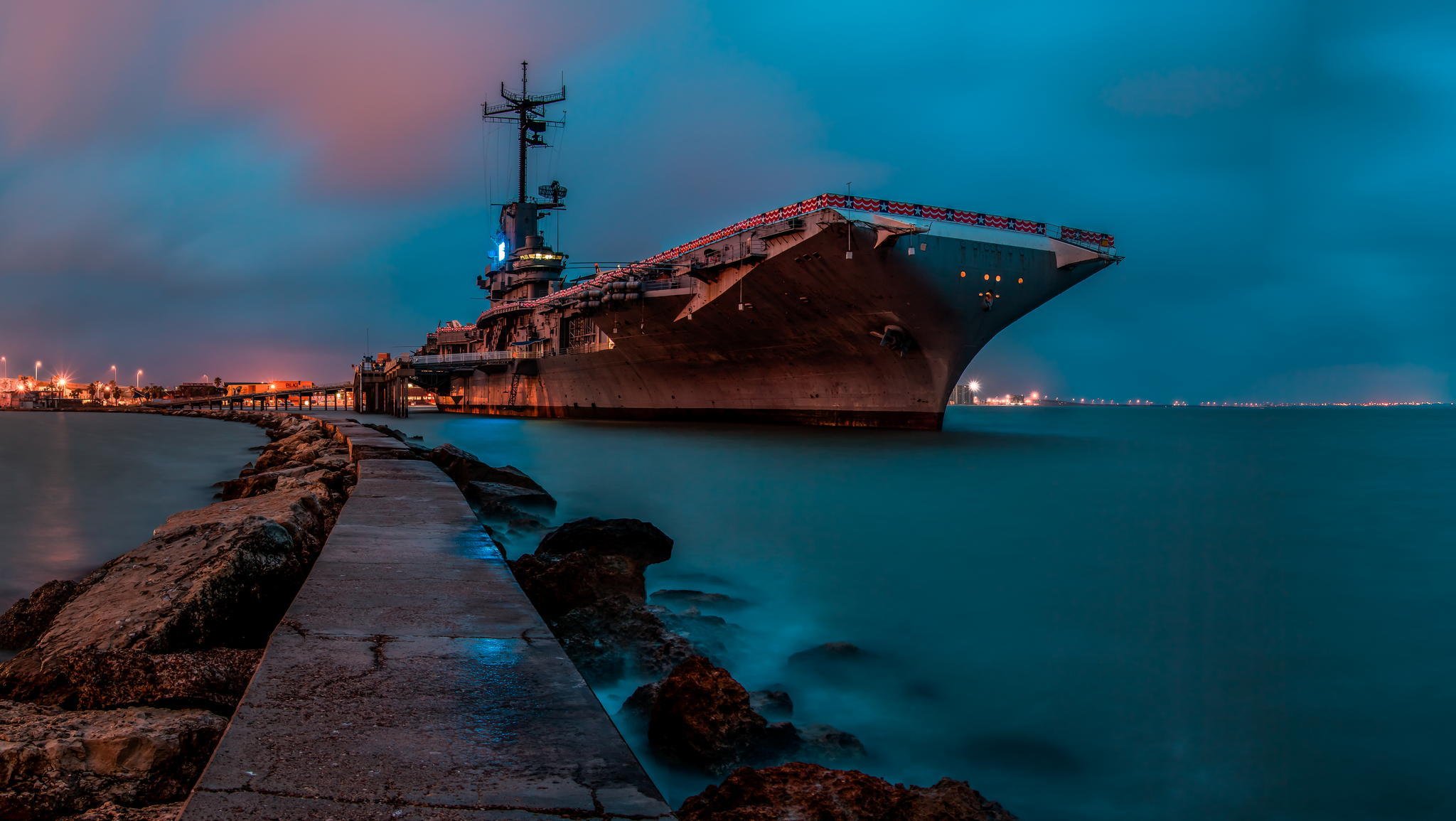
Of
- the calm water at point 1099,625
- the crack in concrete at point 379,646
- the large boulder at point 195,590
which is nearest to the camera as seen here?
the crack in concrete at point 379,646

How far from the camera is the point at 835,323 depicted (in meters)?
27.3

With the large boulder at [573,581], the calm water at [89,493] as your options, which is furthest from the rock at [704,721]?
the calm water at [89,493]

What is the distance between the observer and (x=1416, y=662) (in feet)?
19.9

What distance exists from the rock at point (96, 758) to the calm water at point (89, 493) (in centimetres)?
471

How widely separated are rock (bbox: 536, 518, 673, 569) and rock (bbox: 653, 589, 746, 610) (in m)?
0.56

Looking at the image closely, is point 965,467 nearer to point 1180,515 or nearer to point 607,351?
point 1180,515

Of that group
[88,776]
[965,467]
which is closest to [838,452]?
[965,467]

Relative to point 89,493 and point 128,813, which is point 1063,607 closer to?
point 128,813

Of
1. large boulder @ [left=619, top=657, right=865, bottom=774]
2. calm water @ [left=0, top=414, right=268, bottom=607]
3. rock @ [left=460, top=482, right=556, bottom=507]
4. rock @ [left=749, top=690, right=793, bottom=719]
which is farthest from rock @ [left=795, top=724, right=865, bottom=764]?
rock @ [left=460, top=482, right=556, bottom=507]

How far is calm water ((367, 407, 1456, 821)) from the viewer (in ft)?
14.0

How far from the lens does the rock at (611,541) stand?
26.3 feet

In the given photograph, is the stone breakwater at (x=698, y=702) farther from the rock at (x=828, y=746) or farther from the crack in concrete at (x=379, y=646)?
the crack in concrete at (x=379, y=646)

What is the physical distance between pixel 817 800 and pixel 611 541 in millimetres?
5718

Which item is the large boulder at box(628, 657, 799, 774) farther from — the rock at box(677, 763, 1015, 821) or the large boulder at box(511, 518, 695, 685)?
the large boulder at box(511, 518, 695, 685)
